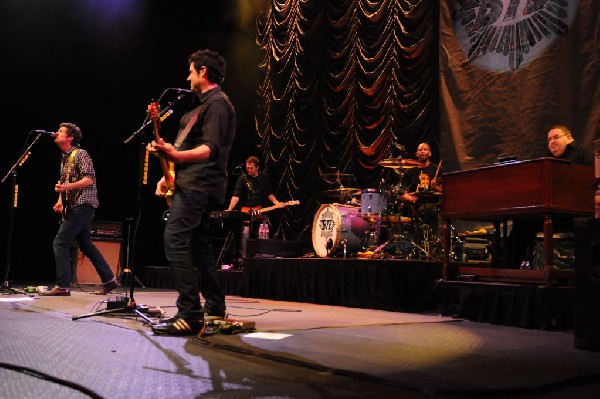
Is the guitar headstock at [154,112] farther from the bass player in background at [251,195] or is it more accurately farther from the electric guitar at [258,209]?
the bass player in background at [251,195]

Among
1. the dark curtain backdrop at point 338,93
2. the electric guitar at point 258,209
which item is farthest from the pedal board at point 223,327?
the electric guitar at point 258,209

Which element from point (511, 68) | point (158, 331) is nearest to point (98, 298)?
point (158, 331)

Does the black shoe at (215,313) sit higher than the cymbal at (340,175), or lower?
lower

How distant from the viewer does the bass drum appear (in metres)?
8.62

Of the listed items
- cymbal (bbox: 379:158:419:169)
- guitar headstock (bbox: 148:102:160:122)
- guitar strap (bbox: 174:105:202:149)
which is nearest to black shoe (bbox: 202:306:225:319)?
guitar strap (bbox: 174:105:202:149)

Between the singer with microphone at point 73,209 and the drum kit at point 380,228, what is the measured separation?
3.14 metres

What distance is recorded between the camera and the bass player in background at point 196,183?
13.1 feet

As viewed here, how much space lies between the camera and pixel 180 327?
3965 millimetres

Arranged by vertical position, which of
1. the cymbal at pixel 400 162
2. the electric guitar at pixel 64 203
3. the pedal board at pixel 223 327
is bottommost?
the pedal board at pixel 223 327

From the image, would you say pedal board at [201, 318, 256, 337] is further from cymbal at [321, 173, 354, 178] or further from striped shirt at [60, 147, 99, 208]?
cymbal at [321, 173, 354, 178]

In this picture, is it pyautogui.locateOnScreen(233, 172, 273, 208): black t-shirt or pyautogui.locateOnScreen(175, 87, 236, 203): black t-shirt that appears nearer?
pyautogui.locateOnScreen(175, 87, 236, 203): black t-shirt

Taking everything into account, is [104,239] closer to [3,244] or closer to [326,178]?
[3,244]

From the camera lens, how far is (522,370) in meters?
3.15

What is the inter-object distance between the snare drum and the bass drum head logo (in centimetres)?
241
